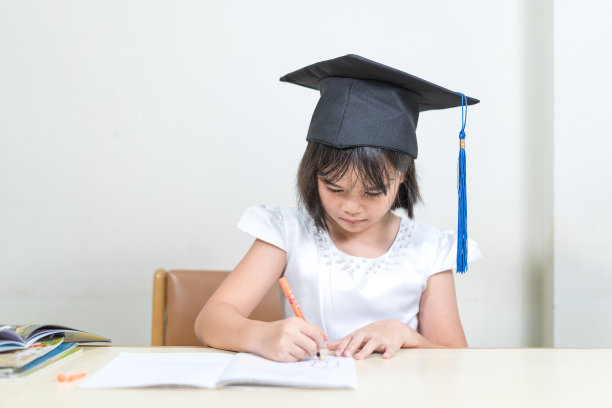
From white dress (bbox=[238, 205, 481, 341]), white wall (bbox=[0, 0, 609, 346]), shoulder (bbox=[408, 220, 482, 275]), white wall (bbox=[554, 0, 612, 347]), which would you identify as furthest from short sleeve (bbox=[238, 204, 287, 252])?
white wall (bbox=[554, 0, 612, 347])

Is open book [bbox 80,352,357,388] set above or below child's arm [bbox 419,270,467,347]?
above

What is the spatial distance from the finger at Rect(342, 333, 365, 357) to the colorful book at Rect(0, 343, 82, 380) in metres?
0.45

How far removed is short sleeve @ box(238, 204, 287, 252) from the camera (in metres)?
1.32

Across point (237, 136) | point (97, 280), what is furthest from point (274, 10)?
point (97, 280)

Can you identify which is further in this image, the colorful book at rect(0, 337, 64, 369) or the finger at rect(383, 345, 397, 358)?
the finger at rect(383, 345, 397, 358)

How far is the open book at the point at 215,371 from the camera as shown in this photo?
78cm

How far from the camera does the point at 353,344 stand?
98 cm

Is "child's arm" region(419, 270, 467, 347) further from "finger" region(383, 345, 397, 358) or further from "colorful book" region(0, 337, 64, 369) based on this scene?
"colorful book" region(0, 337, 64, 369)

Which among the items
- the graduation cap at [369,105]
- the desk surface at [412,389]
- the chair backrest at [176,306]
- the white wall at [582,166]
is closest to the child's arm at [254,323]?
the desk surface at [412,389]

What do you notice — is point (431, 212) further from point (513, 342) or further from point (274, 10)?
Answer: point (274, 10)

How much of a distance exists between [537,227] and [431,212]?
1.09ft

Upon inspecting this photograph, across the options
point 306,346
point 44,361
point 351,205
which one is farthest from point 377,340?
point 44,361

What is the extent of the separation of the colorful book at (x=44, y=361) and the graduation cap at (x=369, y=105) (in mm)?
577

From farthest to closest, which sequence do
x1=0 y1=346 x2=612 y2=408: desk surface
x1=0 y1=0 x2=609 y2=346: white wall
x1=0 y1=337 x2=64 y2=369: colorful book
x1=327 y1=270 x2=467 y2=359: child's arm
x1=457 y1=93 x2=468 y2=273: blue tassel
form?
1. x1=0 y1=0 x2=609 y2=346: white wall
2. x1=457 y1=93 x2=468 y2=273: blue tassel
3. x1=327 y1=270 x2=467 y2=359: child's arm
4. x1=0 y1=337 x2=64 y2=369: colorful book
5. x1=0 y1=346 x2=612 y2=408: desk surface
